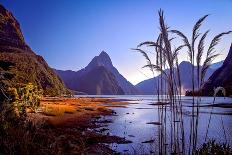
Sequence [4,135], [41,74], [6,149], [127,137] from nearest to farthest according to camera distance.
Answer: [6,149]
[4,135]
[127,137]
[41,74]

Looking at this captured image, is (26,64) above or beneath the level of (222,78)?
above

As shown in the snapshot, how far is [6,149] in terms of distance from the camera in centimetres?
499

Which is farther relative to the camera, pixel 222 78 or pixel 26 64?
pixel 222 78

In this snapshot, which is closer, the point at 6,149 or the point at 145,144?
the point at 6,149

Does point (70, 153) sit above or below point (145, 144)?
above

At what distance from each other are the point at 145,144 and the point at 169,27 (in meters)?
12.3

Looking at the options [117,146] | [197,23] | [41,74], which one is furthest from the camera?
[41,74]

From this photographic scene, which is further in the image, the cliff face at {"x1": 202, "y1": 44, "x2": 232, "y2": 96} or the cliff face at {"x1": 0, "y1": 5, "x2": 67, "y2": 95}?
the cliff face at {"x1": 202, "y1": 44, "x2": 232, "y2": 96}

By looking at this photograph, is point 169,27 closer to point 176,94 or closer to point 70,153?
point 176,94

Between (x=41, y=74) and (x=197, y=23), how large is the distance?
125241 millimetres

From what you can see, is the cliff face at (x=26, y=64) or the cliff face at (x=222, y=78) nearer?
the cliff face at (x=26, y=64)

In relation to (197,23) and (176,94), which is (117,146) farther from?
(197,23)

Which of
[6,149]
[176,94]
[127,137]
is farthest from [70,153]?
[127,137]

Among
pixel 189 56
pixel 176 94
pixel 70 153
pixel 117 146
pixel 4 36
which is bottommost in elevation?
pixel 117 146
